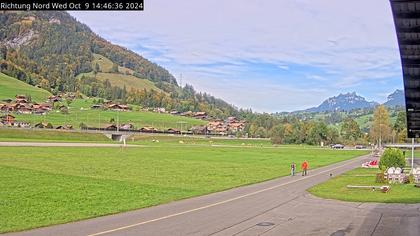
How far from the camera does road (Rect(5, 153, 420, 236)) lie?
16.4 metres

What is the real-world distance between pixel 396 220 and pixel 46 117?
608 feet

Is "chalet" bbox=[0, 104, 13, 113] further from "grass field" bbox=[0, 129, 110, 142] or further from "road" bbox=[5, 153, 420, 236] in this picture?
"road" bbox=[5, 153, 420, 236]

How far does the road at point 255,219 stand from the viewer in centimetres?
1642

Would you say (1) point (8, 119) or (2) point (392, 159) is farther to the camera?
(1) point (8, 119)

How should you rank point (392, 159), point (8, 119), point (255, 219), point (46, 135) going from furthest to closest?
point (8, 119)
point (46, 135)
point (392, 159)
point (255, 219)

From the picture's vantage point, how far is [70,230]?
16156mm

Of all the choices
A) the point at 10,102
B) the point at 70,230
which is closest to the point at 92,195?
the point at 70,230

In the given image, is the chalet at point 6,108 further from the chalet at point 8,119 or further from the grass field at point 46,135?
the grass field at point 46,135

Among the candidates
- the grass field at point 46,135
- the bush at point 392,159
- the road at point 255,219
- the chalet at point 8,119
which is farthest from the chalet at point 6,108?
the road at point 255,219

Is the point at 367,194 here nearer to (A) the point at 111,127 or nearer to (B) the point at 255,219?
(B) the point at 255,219

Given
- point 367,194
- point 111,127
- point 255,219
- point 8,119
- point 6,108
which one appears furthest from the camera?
point 6,108

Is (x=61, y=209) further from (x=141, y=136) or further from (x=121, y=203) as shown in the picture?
(x=141, y=136)

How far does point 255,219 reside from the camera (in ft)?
63.5

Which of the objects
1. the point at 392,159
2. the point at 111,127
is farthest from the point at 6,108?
the point at 392,159
